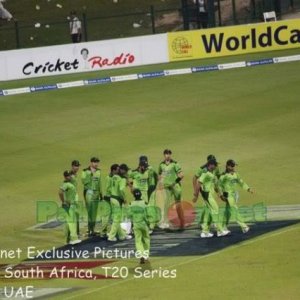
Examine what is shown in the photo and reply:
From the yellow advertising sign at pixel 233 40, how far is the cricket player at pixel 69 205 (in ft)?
82.9

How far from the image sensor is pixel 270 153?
3703cm

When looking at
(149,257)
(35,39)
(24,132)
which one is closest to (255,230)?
(149,257)

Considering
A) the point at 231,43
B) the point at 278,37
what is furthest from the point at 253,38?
the point at 278,37

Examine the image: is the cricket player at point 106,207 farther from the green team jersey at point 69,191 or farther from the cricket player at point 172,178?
the cricket player at point 172,178

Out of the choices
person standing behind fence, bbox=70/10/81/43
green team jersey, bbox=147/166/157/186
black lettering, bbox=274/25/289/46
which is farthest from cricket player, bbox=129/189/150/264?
person standing behind fence, bbox=70/10/81/43

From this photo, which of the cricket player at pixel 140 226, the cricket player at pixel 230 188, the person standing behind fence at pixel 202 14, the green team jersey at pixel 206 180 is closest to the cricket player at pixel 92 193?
the green team jersey at pixel 206 180

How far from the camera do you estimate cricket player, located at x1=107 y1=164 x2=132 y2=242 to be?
91.8 ft

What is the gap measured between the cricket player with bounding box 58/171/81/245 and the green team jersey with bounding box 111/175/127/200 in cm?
96

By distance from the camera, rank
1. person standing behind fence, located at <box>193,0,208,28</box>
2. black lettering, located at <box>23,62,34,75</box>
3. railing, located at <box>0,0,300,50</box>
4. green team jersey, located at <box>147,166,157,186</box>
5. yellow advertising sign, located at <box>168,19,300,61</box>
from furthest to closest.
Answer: person standing behind fence, located at <box>193,0,208,28</box> → railing, located at <box>0,0,300,50</box> → yellow advertising sign, located at <box>168,19,300,61</box> → black lettering, located at <box>23,62,34,75</box> → green team jersey, located at <box>147,166,157,186</box>

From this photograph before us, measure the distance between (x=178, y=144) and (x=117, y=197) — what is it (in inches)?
428

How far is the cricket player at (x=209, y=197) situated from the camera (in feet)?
91.2

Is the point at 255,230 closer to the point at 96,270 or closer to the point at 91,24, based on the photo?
the point at 96,270

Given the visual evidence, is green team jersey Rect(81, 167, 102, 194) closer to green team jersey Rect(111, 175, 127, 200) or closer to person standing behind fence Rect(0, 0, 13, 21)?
green team jersey Rect(111, 175, 127, 200)

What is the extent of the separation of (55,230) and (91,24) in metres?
31.2
